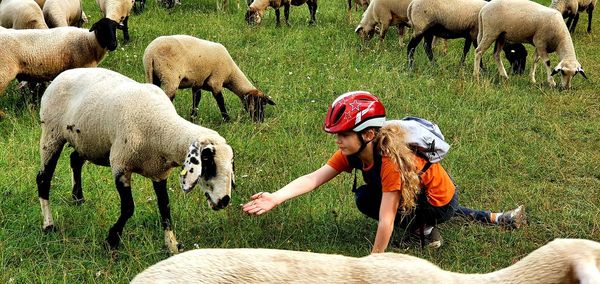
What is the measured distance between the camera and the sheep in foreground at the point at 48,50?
7.10m

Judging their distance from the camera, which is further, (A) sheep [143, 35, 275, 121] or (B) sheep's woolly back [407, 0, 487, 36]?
(B) sheep's woolly back [407, 0, 487, 36]

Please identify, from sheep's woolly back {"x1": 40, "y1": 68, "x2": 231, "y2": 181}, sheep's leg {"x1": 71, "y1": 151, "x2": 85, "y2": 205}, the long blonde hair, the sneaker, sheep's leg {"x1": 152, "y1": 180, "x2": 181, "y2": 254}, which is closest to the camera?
the long blonde hair

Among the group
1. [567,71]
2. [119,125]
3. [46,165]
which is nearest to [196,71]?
[46,165]

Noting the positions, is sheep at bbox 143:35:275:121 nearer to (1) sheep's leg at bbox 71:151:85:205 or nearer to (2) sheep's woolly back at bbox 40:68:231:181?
(1) sheep's leg at bbox 71:151:85:205

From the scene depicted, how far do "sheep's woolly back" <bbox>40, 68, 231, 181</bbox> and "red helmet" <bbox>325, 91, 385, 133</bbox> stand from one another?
29.4 inches

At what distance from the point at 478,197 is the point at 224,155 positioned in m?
2.66

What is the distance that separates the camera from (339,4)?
1748 cm

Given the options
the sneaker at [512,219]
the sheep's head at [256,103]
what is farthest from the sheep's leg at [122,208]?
the sheep's head at [256,103]

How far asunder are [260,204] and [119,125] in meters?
1.34

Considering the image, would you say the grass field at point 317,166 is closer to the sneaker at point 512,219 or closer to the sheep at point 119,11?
the sneaker at point 512,219

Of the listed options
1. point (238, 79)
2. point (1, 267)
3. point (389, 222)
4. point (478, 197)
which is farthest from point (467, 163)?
point (1, 267)

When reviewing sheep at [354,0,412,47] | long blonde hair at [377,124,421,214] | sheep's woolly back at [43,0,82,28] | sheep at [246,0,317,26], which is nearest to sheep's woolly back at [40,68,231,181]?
long blonde hair at [377,124,421,214]

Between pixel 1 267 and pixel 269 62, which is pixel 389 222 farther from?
pixel 269 62

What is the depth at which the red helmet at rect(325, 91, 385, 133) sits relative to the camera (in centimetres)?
362
